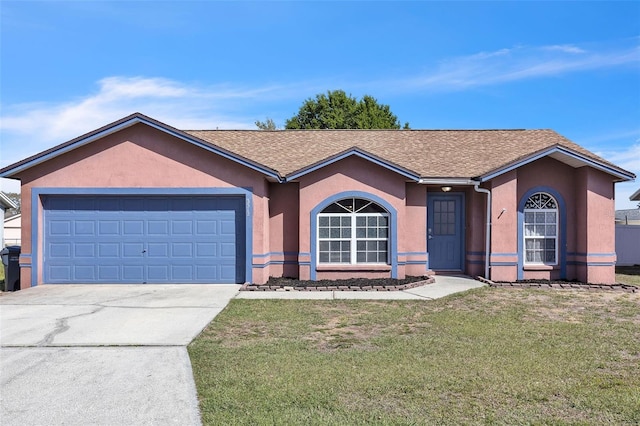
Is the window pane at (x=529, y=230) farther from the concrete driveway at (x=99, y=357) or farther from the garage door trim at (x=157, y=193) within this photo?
the concrete driveway at (x=99, y=357)

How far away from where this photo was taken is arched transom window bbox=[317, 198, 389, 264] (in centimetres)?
1334

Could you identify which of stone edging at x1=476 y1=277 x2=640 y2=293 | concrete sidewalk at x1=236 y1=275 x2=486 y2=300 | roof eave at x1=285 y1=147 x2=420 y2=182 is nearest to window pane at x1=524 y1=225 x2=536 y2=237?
stone edging at x1=476 y1=277 x2=640 y2=293

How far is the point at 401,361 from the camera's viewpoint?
607 centimetres

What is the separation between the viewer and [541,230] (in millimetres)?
13836

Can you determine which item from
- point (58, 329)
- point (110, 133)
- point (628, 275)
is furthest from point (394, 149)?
point (58, 329)

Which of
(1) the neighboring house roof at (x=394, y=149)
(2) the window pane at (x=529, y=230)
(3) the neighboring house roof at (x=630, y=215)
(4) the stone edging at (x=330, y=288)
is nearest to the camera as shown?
(4) the stone edging at (x=330, y=288)

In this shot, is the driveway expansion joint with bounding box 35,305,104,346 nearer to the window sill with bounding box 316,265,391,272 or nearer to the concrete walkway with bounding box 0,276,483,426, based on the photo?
the concrete walkway with bounding box 0,276,483,426

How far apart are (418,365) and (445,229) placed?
30.7 ft

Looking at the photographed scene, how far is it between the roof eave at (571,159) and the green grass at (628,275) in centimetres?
332

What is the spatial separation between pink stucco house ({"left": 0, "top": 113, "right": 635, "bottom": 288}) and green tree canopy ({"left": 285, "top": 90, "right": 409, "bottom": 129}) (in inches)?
1088

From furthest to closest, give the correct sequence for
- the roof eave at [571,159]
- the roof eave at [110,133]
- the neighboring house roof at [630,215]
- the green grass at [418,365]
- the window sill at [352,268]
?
the neighboring house roof at [630,215]
the window sill at [352,268]
the roof eave at [571,159]
the roof eave at [110,133]
the green grass at [418,365]

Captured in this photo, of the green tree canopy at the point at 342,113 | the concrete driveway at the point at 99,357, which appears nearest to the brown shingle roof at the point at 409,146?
the concrete driveway at the point at 99,357

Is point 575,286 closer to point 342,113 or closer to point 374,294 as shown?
point 374,294

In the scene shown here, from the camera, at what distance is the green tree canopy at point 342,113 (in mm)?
41219
